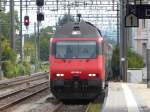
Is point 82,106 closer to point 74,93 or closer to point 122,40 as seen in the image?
point 74,93

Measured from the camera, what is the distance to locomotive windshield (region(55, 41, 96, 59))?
23.1 metres

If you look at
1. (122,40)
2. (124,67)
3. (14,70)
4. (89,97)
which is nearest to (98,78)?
(89,97)

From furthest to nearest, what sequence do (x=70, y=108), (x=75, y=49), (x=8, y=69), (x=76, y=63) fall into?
(x=8, y=69) < (x=75, y=49) < (x=76, y=63) < (x=70, y=108)

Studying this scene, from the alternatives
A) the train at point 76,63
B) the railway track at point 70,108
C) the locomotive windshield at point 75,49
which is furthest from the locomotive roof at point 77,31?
the railway track at point 70,108

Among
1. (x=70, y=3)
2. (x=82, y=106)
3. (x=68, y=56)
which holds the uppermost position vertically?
(x=70, y=3)

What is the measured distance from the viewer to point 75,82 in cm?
2252

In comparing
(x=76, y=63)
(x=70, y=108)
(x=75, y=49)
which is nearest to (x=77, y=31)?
(x=75, y=49)

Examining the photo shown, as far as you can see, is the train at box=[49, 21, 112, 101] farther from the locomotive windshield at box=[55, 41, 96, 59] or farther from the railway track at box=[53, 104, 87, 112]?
the railway track at box=[53, 104, 87, 112]

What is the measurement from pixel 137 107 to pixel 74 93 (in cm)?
385

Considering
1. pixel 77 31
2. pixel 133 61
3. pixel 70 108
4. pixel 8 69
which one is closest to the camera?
pixel 70 108

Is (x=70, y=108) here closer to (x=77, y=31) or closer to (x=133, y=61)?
(x=77, y=31)

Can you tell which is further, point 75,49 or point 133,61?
point 133,61

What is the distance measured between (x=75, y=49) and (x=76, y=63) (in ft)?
2.27

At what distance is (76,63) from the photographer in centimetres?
2288
